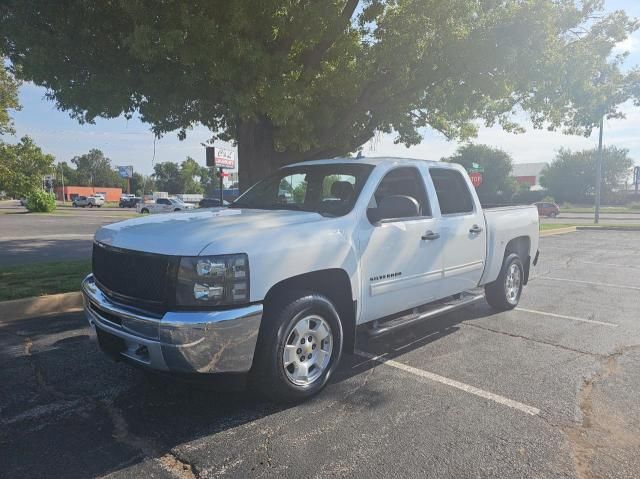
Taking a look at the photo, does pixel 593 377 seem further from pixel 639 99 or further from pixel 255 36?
pixel 639 99

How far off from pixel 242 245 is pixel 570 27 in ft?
36.1

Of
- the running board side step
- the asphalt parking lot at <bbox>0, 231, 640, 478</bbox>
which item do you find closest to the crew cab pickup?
the asphalt parking lot at <bbox>0, 231, 640, 478</bbox>

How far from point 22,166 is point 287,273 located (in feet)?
81.3

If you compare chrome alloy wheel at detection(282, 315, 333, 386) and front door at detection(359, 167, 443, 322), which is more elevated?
front door at detection(359, 167, 443, 322)

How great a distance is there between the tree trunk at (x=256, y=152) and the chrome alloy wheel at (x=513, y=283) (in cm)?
507

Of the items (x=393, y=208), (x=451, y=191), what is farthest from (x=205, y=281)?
(x=451, y=191)

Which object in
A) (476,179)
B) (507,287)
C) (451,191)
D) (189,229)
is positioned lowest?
(507,287)

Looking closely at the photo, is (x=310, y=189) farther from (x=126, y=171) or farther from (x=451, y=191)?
(x=126, y=171)

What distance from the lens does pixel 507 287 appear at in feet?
21.4

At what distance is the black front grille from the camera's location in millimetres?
3213

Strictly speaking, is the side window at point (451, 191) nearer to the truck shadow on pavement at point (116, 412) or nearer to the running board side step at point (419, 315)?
the running board side step at point (419, 315)

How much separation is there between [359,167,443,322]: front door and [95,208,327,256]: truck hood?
55cm

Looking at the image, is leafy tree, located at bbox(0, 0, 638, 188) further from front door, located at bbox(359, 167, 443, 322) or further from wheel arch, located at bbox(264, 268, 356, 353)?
wheel arch, located at bbox(264, 268, 356, 353)

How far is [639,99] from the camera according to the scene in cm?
1363
